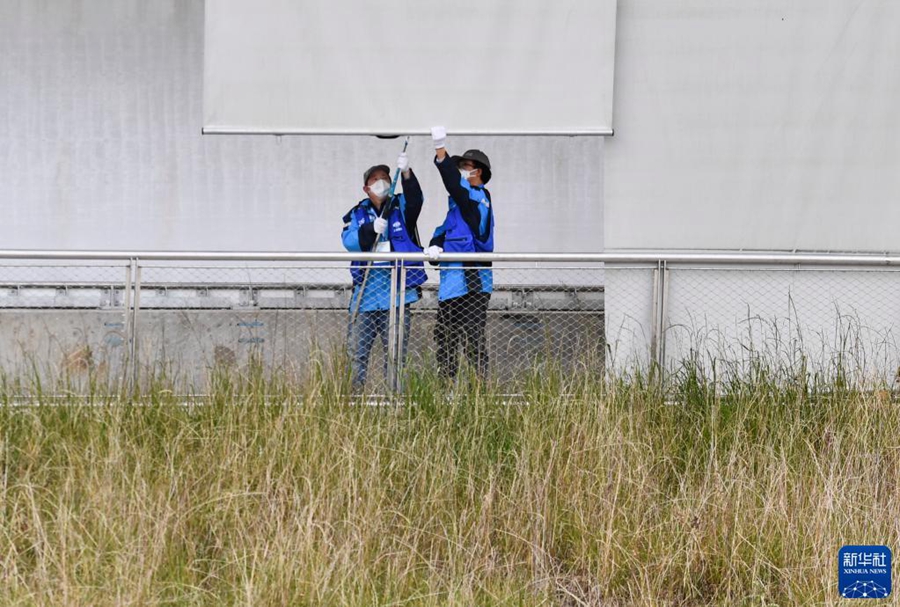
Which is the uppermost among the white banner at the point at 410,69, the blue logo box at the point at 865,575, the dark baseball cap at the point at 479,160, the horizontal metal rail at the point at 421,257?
the white banner at the point at 410,69

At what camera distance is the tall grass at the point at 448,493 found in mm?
6082

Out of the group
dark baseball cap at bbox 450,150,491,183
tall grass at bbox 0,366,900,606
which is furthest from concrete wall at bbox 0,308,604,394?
dark baseball cap at bbox 450,150,491,183

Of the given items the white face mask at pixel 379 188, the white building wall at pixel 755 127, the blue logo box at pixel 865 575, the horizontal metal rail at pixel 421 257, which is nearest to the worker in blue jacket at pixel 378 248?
the white face mask at pixel 379 188

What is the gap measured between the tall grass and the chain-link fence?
191 millimetres

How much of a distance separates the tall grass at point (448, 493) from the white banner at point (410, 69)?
2.18m

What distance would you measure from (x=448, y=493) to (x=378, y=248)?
7.88ft

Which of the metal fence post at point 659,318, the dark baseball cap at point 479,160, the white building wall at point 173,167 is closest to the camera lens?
the metal fence post at point 659,318

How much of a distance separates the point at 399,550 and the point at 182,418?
1642 millimetres

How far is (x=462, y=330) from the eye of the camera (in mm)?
7797

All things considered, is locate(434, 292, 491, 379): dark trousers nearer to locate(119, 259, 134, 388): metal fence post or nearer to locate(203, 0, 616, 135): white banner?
locate(203, 0, 616, 135): white banner

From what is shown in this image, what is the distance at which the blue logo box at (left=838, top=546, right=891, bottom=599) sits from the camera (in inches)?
220

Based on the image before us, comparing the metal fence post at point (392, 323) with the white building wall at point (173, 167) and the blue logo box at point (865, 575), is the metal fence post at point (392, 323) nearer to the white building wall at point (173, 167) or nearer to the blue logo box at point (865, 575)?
the blue logo box at point (865, 575)

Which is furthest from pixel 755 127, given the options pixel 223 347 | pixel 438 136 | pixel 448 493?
pixel 223 347

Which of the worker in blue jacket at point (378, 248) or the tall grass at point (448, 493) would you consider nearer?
the tall grass at point (448, 493)
